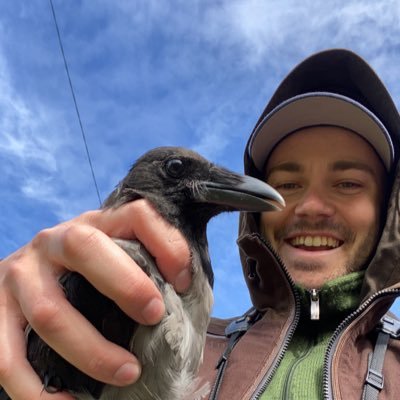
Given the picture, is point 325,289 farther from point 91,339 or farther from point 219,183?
point 91,339

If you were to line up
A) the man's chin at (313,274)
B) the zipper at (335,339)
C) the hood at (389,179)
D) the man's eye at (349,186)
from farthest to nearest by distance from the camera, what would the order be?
the man's eye at (349,186), the man's chin at (313,274), the hood at (389,179), the zipper at (335,339)

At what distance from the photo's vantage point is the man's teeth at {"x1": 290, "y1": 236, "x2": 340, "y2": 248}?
4004 mm

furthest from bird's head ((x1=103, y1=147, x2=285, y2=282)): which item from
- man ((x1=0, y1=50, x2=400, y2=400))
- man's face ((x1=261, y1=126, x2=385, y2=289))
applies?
man's face ((x1=261, y1=126, x2=385, y2=289))

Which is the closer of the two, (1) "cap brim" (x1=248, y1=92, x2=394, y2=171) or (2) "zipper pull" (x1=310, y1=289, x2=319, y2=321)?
(2) "zipper pull" (x1=310, y1=289, x2=319, y2=321)

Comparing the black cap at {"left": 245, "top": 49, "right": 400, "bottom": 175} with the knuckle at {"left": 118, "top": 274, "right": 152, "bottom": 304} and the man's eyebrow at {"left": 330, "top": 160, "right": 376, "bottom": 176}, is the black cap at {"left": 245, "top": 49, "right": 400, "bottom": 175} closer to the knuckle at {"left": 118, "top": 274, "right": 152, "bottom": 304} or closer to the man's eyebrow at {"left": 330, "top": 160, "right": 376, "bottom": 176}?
the man's eyebrow at {"left": 330, "top": 160, "right": 376, "bottom": 176}

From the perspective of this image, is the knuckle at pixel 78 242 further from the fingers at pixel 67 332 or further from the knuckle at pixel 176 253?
the knuckle at pixel 176 253

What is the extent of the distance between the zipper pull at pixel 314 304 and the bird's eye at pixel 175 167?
1.48 m

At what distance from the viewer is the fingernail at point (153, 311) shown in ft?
7.09

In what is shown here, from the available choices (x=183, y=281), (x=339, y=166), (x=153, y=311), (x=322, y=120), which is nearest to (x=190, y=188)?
(x=183, y=281)

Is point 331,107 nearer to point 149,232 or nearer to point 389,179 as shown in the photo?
point 389,179

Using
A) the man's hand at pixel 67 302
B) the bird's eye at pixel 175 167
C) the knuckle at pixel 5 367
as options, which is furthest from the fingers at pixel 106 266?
the bird's eye at pixel 175 167

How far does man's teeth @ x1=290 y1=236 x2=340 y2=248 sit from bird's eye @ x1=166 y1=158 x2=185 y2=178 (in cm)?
154

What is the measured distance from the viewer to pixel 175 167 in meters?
3.05

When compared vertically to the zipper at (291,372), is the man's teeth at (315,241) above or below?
above
